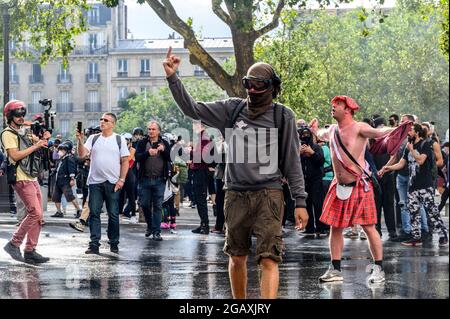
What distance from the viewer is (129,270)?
40.7ft

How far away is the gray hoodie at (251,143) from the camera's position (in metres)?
8.23

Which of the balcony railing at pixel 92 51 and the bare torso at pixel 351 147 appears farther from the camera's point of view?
the balcony railing at pixel 92 51

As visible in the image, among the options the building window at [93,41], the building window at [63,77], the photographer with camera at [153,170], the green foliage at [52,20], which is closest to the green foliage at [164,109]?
the building window at [63,77]

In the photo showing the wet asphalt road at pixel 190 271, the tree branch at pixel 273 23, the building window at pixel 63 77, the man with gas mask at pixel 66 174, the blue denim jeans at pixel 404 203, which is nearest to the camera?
the wet asphalt road at pixel 190 271

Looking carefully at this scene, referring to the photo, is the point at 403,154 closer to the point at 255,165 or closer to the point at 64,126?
the point at 255,165

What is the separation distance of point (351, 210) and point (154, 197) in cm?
553

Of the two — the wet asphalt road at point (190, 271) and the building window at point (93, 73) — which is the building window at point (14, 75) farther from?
the wet asphalt road at point (190, 271)

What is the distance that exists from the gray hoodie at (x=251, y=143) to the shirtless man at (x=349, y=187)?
3100 mm

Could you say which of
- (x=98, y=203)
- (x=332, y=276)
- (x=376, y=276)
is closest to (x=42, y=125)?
(x=98, y=203)

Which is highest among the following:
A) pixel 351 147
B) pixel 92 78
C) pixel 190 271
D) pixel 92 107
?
pixel 92 78

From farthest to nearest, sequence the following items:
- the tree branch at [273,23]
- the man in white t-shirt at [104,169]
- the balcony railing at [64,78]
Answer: the balcony railing at [64,78] < the tree branch at [273,23] < the man in white t-shirt at [104,169]

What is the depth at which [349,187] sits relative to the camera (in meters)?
11.5

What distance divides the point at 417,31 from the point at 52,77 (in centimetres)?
4341
